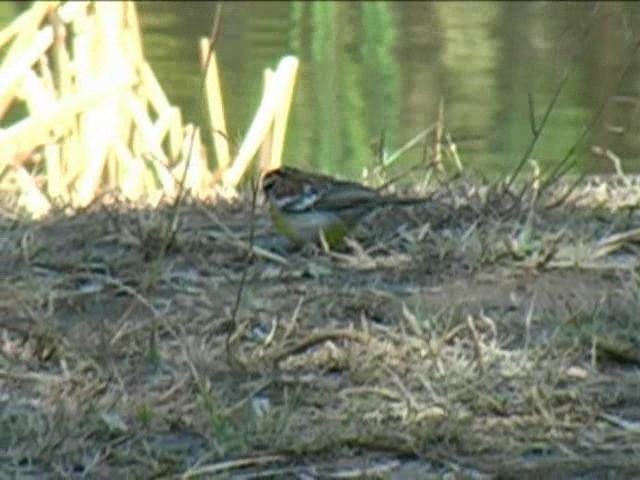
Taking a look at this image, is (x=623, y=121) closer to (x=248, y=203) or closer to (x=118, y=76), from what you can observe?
(x=118, y=76)

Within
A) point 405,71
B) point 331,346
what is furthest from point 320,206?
point 405,71

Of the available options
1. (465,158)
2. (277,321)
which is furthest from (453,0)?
(277,321)

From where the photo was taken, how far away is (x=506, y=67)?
17328 millimetres

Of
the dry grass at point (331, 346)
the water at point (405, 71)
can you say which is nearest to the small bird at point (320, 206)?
the dry grass at point (331, 346)

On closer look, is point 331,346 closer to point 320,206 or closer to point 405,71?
point 320,206

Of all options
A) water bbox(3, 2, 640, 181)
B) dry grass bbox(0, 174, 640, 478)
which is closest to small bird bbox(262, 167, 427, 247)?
dry grass bbox(0, 174, 640, 478)

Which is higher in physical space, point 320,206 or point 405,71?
point 320,206

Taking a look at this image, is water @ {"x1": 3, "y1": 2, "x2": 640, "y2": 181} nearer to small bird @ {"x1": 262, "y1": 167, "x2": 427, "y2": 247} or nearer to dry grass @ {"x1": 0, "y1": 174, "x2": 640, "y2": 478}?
small bird @ {"x1": 262, "y1": 167, "x2": 427, "y2": 247}

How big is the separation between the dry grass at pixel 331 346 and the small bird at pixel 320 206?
0.07m

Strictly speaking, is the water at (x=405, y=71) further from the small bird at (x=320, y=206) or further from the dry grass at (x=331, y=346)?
the dry grass at (x=331, y=346)

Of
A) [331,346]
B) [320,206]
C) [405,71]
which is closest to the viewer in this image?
[331,346]

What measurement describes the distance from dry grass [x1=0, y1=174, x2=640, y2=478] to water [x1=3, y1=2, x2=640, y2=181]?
354 centimetres

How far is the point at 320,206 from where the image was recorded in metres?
5.62

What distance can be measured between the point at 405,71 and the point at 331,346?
12547mm
